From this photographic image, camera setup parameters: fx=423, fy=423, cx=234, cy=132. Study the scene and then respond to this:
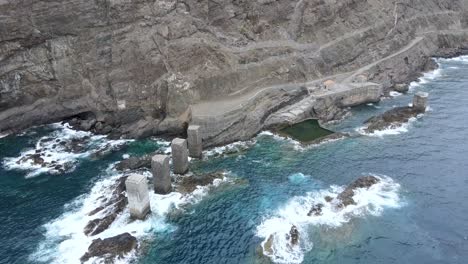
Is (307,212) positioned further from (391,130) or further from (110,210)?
(391,130)

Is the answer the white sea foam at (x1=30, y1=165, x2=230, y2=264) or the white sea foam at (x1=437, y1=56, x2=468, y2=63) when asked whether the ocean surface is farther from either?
the white sea foam at (x1=437, y1=56, x2=468, y2=63)

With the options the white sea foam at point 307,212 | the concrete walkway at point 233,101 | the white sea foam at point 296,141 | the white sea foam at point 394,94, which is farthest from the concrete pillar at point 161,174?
the white sea foam at point 394,94

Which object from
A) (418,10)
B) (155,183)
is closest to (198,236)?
(155,183)

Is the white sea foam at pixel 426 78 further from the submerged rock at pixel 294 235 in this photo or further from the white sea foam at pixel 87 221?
the submerged rock at pixel 294 235

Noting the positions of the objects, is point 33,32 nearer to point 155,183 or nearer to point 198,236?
point 155,183

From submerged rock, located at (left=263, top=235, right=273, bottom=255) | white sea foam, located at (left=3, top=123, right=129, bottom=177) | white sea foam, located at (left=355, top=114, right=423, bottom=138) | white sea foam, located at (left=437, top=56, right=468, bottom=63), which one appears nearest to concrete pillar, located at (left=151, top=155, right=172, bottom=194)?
white sea foam, located at (left=3, top=123, right=129, bottom=177)
